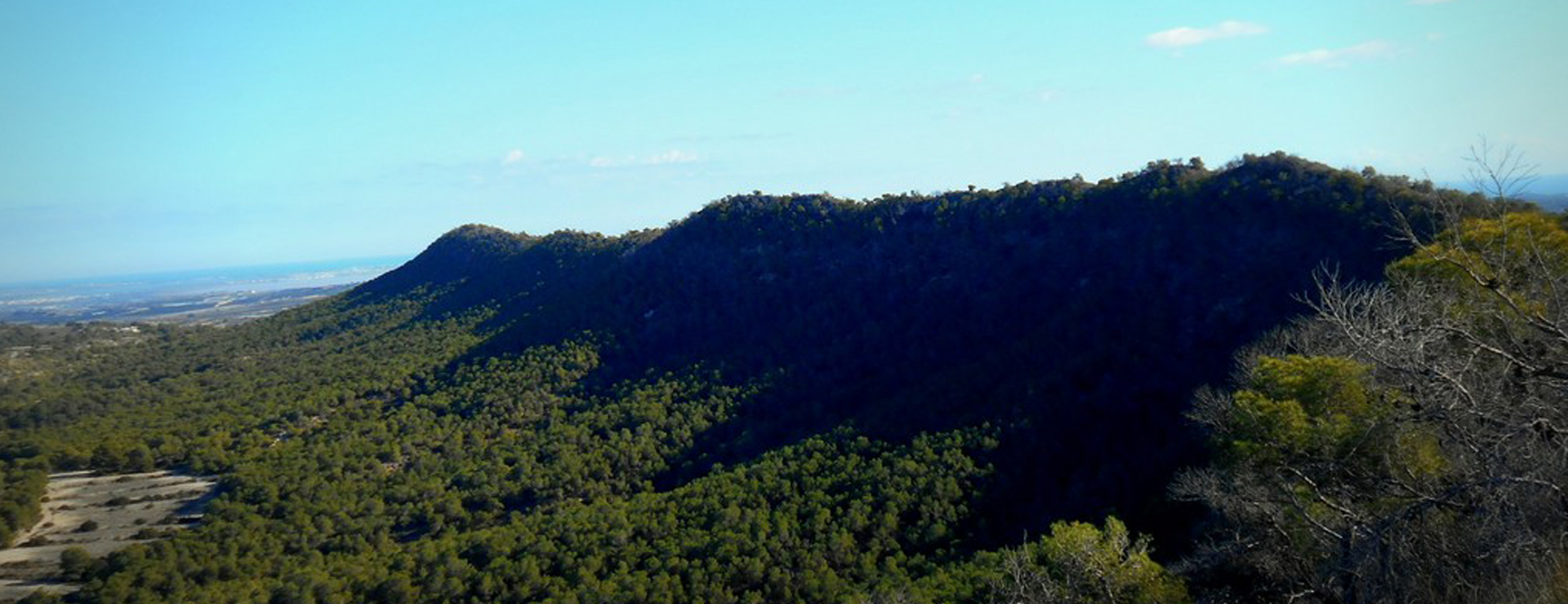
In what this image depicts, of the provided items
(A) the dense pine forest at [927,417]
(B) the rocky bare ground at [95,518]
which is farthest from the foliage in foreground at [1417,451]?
(B) the rocky bare ground at [95,518]

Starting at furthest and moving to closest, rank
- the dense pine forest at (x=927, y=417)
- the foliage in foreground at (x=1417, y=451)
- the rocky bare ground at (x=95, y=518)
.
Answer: the rocky bare ground at (x=95, y=518), the dense pine forest at (x=927, y=417), the foliage in foreground at (x=1417, y=451)

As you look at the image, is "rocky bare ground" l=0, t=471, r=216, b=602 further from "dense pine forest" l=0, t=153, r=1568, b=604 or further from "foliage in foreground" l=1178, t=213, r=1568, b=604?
"foliage in foreground" l=1178, t=213, r=1568, b=604

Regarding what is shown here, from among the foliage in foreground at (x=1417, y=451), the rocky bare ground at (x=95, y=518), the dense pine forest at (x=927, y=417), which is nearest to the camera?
the foliage in foreground at (x=1417, y=451)

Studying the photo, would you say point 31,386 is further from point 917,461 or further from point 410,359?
point 917,461

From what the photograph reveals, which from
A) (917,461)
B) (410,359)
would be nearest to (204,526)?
(410,359)

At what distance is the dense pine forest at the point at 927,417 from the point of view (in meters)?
9.78

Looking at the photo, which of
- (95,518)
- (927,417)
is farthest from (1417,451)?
(95,518)

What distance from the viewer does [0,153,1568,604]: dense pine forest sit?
9781mm

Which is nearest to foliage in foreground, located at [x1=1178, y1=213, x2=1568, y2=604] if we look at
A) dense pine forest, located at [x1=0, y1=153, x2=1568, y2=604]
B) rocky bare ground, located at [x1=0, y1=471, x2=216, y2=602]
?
dense pine forest, located at [x1=0, y1=153, x2=1568, y2=604]

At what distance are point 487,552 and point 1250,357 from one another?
25.9m

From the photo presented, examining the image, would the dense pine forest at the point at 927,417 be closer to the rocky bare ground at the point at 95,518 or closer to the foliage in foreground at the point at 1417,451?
the foliage in foreground at the point at 1417,451

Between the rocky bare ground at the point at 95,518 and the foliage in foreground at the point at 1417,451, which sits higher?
the foliage in foreground at the point at 1417,451

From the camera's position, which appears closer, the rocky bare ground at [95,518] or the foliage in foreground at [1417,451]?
the foliage in foreground at [1417,451]

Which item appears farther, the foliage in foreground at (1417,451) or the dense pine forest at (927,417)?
the dense pine forest at (927,417)
